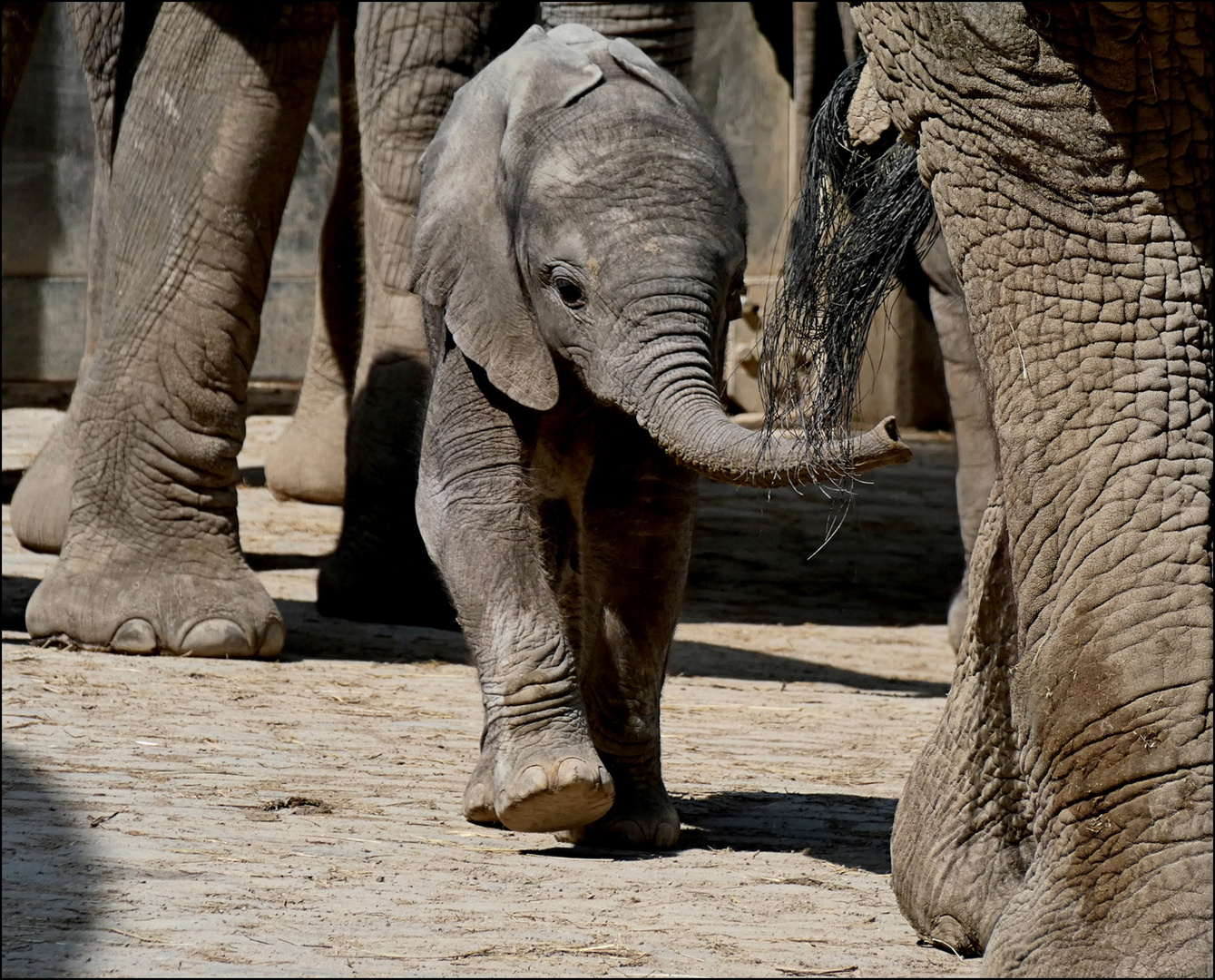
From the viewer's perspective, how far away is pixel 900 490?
8.97 m

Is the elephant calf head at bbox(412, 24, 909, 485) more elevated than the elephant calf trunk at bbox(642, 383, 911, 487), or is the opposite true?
the elephant calf head at bbox(412, 24, 909, 485)

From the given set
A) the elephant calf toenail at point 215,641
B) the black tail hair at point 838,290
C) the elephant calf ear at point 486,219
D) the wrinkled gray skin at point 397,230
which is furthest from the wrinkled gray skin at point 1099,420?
the elephant calf toenail at point 215,641

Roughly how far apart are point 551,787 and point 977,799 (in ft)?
2.25

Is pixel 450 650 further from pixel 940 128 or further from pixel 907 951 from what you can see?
pixel 940 128

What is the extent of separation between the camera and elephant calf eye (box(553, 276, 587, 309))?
367 cm

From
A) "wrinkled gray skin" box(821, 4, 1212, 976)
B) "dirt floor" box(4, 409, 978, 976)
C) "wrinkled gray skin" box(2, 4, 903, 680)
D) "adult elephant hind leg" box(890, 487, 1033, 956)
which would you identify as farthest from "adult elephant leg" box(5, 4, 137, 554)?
"wrinkled gray skin" box(821, 4, 1212, 976)

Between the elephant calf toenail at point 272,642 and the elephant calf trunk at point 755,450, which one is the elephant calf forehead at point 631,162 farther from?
the elephant calf toenail at point 272,642

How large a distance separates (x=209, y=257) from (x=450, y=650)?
1190 millimetres

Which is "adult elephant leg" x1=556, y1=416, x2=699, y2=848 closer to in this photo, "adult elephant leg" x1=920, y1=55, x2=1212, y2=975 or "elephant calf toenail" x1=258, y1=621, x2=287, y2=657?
"adult elephant leg" x1=920, y1=55, x2=1212, y2=975

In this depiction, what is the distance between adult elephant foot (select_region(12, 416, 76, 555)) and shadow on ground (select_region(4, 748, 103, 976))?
9.31 feet

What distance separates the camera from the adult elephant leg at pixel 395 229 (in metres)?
5.29

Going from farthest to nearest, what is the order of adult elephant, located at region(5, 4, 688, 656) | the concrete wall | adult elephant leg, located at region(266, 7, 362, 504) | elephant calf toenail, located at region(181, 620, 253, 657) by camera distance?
the concrete wall < adult elephant leg, located at region(266, 7, 362, 504) < adult elephant, located at region(5, 4, 688, 656) < elephant calf toenail, located at region(181, 620, 253, 657)

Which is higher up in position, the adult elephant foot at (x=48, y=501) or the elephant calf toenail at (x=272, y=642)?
the adult elephant foot at (x=48, y=501)

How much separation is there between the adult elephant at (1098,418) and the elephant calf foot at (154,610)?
2.89m
